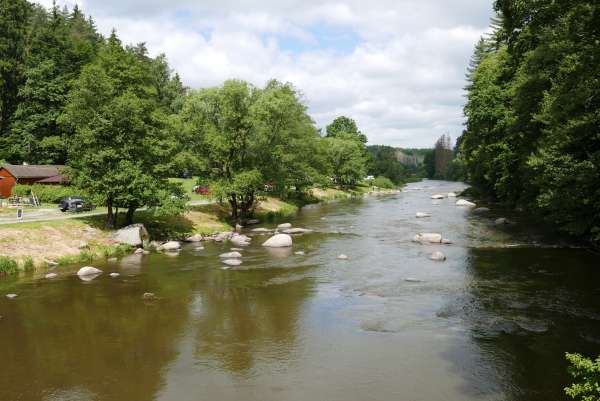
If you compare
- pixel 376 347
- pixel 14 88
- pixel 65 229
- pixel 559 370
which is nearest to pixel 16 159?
pixel 14 88

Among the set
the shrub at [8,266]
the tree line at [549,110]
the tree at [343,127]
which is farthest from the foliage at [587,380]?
the tree at [343,127]

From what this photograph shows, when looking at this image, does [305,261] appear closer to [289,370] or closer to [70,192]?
[289,370]

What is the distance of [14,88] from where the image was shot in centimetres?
8031

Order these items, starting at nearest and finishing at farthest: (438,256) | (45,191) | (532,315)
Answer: (532,315), (438,256), (45,191)

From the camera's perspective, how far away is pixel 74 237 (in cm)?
3709

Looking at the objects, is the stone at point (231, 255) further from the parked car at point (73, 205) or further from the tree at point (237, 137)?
the parked car at point (73, 205)

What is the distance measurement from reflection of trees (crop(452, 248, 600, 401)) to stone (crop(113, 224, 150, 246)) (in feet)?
86.1

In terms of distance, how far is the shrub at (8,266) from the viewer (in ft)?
99.6

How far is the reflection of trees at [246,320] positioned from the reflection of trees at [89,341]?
56.8 inches

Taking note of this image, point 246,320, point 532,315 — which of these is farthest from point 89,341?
point 532,315

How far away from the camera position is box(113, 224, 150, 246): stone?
127ft

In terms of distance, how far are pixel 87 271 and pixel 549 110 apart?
33.8 meters

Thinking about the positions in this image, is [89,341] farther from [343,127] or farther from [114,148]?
[343,127]

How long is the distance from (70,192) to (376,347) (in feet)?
148
